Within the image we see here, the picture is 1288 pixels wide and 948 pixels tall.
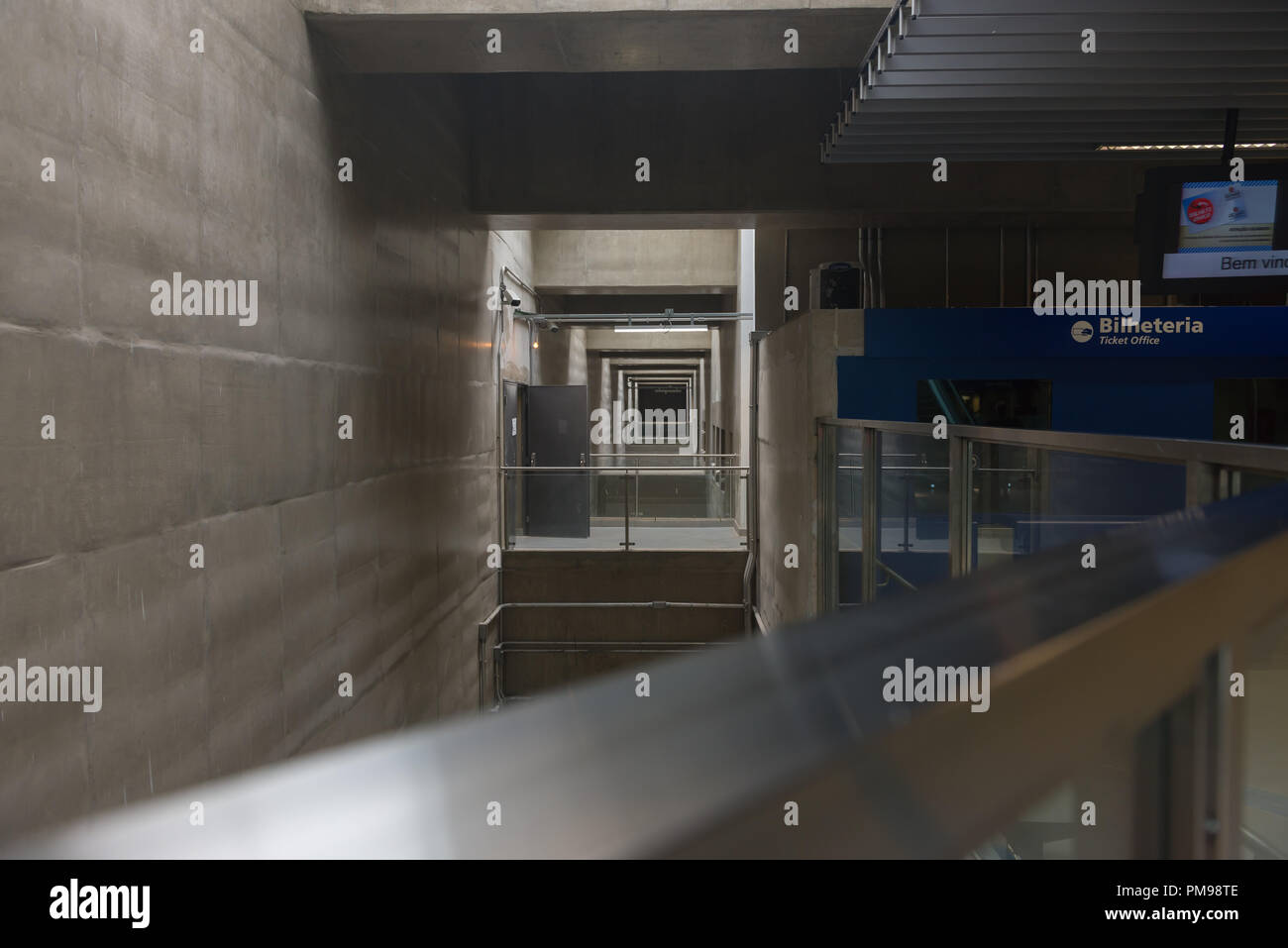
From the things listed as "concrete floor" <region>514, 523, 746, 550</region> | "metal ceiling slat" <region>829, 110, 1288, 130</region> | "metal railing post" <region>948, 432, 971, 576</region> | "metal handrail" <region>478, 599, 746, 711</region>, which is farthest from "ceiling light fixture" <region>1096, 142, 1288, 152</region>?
"metal handrail" <region>478, 599, 746, 711</region>

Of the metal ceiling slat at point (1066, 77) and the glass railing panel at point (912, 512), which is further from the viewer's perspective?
the metal ceiling slat at point (1066, 77)

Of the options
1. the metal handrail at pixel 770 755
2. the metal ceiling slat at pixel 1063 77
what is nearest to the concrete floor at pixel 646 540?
the metal ceiling slat at pixel 1063 77

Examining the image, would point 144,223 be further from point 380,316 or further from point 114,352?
point 380,316

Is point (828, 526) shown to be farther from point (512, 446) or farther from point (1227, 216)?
point (512, 446)

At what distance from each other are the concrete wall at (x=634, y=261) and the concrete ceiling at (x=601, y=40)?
7.90m

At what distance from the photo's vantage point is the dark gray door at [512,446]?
11.1 meters

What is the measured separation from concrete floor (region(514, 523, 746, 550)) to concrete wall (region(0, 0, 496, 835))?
395 centimetres

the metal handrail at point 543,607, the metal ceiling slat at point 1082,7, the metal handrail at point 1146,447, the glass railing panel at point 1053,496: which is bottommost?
the metal handrail at point 543,607

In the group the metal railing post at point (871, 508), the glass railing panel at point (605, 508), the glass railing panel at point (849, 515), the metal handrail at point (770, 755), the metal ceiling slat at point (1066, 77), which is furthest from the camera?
the glass railing panel at point (605, 508)

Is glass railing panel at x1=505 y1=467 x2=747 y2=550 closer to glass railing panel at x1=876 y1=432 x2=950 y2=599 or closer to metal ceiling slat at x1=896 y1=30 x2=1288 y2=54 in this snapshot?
glass railing panel at x1=876 y1=432 x2=950 y2=599

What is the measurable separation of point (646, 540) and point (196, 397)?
305 inches

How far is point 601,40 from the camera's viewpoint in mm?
5617

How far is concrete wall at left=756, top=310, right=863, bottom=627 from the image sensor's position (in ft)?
24.0

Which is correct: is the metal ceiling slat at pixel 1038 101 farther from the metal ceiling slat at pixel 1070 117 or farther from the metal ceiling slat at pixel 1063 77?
the metal ceiling slat at pixel 1070 117
